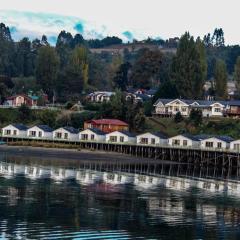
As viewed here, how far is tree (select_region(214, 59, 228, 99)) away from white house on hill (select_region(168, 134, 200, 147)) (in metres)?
35.0

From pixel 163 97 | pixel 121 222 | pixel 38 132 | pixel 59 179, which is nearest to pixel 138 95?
pixel 163 97

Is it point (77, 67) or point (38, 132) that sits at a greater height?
point (77, 67)

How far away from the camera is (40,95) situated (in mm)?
139250

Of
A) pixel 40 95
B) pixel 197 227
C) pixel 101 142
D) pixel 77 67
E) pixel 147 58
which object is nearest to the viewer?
pixel 197 227

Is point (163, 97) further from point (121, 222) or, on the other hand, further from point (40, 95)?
point (121, 222)

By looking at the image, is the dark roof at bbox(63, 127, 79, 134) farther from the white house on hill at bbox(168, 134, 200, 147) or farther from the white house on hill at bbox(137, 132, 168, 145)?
the white house on hill at bbox(168, 134, 200, 147)

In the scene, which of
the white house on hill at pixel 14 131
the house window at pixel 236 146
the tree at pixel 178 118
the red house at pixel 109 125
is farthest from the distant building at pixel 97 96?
the house window at pixel 236 146

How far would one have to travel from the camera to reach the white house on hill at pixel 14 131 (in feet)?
364

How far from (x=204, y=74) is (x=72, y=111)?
2268cm

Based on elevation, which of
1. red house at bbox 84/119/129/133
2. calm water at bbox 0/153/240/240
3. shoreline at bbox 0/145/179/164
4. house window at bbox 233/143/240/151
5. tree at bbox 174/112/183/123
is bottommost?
calm water at bbox 0/153/240/240

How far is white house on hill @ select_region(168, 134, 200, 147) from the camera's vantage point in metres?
101

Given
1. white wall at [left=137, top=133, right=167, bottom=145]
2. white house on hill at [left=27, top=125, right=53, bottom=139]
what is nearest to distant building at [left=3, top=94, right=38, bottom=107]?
white house on hill at [left=27, top=125, right=53, bottom=139]

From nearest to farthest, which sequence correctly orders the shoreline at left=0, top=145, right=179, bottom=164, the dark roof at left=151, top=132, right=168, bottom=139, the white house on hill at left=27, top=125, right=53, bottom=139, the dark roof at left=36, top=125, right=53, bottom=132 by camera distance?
the shoreline at left=0, top=145, right=179, bottom=164 → the dark roof at left=151, top=132, right=168, bottom=139 → the white house on hill at left=27, top=125, right=53, bottom=139 → the dark roof at left=36, top=125, right=53, bottom=132

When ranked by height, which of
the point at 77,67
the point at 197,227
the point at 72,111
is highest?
the point at 77,67
